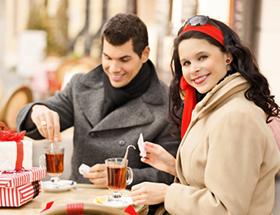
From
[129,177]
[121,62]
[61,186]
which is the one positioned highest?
[121,62]

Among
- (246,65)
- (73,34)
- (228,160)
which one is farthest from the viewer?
(73,34)

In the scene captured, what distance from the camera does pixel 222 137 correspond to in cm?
120

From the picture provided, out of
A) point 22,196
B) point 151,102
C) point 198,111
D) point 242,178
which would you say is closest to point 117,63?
point 151,102

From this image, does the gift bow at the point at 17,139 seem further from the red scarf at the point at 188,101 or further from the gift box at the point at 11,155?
the red scarf at the point at 188,101

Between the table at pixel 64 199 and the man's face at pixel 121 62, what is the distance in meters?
0.72

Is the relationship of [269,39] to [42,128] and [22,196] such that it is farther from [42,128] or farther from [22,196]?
[22,196]

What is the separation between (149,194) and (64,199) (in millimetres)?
460

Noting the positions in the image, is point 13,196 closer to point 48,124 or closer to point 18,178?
point 18,178

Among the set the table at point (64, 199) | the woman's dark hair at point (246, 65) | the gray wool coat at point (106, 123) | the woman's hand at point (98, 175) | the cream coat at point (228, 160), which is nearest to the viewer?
the cream coat at point (228, 160)

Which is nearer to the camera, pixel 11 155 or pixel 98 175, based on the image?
pixel 11 155

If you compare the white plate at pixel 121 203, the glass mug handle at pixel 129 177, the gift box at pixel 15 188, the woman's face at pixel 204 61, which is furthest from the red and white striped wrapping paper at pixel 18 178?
the woman's face at pixel 204 61

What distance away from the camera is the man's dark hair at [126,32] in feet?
6.85

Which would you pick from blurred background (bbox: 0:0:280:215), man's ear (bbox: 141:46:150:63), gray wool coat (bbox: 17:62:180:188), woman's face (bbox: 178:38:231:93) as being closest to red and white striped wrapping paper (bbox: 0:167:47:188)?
gray wool coat (bbox: 17:62:180:188)

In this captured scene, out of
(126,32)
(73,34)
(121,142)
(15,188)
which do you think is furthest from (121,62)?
(73,34)
